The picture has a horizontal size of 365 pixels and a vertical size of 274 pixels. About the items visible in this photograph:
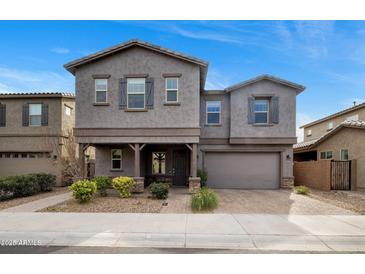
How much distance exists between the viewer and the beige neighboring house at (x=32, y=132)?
15359 mm

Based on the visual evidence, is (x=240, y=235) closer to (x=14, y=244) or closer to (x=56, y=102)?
(x=14, y=244)

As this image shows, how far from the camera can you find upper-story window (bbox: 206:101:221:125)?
14.9 meters

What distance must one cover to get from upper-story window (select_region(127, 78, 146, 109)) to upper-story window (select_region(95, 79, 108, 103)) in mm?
1317

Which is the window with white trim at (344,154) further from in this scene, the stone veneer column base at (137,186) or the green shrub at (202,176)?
the stone veneer column base at (137,186)

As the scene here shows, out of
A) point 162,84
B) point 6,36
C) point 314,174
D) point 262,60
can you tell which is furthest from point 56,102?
point 314,174

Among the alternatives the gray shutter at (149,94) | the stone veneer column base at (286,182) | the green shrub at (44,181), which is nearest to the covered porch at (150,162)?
the green shrub at (44,181)

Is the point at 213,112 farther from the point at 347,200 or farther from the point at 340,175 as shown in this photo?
the point at 340,175

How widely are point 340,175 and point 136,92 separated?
13453 millimetres

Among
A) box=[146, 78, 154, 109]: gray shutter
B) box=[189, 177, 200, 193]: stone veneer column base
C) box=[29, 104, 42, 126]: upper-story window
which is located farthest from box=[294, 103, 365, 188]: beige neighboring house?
box=[29, 104, 42, 126]: upper-story window

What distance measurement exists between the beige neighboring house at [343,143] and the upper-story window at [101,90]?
15.4 m

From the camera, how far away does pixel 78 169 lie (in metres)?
12.7

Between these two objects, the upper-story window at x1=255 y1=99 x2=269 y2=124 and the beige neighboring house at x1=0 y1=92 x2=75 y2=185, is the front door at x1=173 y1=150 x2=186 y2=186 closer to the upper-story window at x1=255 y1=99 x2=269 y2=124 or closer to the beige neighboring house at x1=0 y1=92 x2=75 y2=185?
the upper-story window at x1=255 y1=99 x2=269 y2=124

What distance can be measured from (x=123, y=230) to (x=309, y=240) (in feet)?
16.2

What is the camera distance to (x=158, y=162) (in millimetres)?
15461
